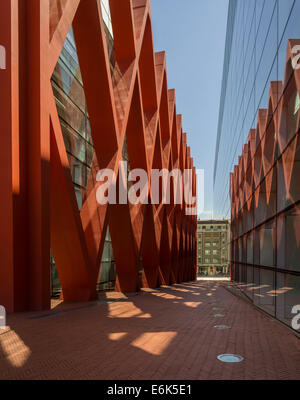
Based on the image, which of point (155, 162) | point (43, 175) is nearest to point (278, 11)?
point (43, 175)

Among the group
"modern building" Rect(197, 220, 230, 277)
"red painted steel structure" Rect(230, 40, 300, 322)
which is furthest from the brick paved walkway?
"modern building" Rect(197, 220, 230, 277)

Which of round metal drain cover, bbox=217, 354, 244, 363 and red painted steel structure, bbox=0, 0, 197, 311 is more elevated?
red painted steel structure, bbox=0, 0, 197, 311

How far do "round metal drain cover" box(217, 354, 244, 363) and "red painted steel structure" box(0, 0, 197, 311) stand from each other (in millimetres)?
4780

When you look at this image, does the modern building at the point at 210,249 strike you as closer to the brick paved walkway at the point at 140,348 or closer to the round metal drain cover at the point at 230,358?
the brick paved walkway at the point at 140,348

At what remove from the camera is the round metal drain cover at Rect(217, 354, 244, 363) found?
4609mm

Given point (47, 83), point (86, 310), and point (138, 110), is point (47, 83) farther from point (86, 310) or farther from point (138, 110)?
point (138, 110)

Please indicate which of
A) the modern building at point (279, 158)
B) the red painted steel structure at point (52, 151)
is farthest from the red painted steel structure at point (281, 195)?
the red painted steel structure at point (52, 151)

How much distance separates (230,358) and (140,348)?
4.30 feet

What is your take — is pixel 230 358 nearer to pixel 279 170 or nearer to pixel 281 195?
pixel 281 195

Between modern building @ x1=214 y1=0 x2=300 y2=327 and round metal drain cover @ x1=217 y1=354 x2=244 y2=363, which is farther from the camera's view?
modern building @ x1=214 y1=0 x2=300 y2=327

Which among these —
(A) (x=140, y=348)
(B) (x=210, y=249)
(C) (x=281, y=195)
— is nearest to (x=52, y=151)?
(A) (x=140, y=348)

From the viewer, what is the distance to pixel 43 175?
8.28 meters

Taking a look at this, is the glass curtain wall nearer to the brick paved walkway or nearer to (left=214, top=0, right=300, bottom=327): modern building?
(left=214, top=0, right=300, bottom=327): modern building

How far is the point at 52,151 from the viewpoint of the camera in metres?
9.06
